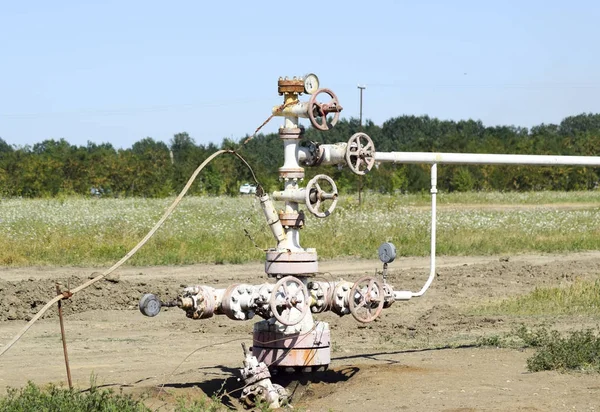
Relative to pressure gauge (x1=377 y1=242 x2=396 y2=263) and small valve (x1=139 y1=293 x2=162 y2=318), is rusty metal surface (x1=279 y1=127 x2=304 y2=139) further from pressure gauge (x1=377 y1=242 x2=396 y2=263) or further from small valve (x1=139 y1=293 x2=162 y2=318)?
small valve (x1=139 y1=293 x2=162 y2=318)

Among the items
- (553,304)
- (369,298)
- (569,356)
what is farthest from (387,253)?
(553,304)

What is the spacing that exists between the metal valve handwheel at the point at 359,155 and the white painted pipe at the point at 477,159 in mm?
206

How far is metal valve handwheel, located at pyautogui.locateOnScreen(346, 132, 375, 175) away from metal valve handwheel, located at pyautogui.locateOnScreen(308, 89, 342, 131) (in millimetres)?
243

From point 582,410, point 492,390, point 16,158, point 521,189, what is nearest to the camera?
point 582,410

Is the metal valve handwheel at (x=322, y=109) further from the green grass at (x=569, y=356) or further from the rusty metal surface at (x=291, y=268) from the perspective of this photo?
the green grass at (x=569, y=356)

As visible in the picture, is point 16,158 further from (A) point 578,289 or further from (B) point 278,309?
(B) point 278,309

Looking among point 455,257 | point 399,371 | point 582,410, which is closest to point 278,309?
point 399,371

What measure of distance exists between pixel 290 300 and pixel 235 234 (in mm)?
17953

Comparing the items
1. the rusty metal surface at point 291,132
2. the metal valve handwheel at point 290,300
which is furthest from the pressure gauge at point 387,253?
the rusty metal surface at point 291,132

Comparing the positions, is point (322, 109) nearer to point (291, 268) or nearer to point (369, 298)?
point (291, 268)

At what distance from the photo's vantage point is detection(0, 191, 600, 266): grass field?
22.4 m

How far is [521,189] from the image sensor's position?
213 ft

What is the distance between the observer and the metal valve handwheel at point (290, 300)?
8.03m

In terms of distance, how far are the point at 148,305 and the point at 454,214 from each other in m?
28.9
